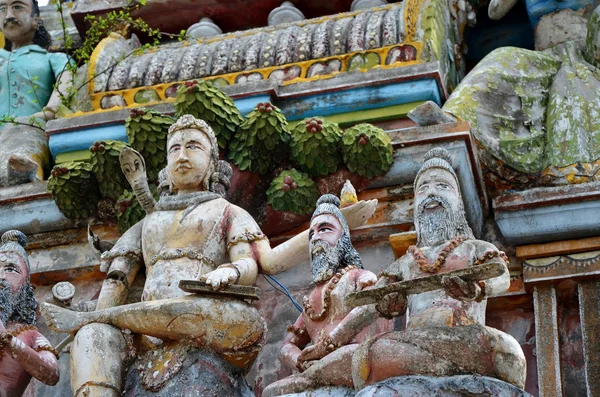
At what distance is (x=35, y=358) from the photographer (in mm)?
9094

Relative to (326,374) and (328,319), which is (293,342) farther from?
(326,374)

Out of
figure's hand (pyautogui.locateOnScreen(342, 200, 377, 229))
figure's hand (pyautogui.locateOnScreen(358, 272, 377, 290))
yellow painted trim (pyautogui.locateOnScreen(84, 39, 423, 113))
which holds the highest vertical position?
yellow painted trim (pyautogui.locateOnScreen(84, 39, 423, 113))

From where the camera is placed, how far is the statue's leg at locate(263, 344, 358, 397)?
325 inches

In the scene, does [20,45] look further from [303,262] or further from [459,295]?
[459,295]

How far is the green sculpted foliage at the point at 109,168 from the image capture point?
1059 cm

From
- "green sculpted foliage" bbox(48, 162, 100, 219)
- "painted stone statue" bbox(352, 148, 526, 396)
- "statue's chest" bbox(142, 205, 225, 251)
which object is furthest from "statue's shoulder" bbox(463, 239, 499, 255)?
"green sculpted foliage" bbox(48, 162, 100, 219)

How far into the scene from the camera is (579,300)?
9656 millimetres

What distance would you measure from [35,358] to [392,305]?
2147mm

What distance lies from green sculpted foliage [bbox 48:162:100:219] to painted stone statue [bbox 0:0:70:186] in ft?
1.84

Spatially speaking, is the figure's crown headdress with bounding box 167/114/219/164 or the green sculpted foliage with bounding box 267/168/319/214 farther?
the green sculpted foliage with bounding box 267/168/319/214

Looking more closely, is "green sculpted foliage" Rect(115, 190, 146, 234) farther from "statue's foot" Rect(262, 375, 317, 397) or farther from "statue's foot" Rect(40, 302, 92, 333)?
"statue's foot" Rect(262, 375, 317, 397)

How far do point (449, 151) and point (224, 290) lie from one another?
2.01m

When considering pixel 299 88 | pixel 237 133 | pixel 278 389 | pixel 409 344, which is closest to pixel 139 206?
pixel 237 133

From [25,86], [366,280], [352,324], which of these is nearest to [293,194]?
[366,280]
